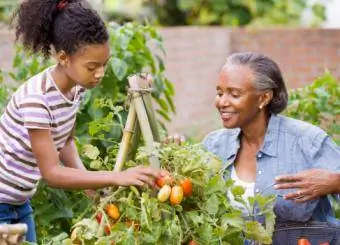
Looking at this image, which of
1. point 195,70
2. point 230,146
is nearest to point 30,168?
point 230,146

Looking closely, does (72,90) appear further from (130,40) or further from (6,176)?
(130,40)

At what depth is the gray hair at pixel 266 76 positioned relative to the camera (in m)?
4.32

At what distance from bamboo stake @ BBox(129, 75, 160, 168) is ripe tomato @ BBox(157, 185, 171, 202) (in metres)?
0.11

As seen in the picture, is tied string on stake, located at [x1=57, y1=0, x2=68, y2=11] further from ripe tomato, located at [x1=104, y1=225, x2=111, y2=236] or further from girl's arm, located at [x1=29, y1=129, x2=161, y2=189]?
ripe tomato, located at [x1=104, y1=225, x2=111, y2=236]

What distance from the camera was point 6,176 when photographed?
3.76 meters

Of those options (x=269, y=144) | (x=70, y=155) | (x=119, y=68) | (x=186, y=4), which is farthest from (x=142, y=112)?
(x=186, y=4)

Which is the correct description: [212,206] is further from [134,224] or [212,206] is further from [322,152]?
[322,152]

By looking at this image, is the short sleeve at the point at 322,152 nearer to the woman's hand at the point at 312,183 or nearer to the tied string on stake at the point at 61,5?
the woman's hand at the point at 312,183

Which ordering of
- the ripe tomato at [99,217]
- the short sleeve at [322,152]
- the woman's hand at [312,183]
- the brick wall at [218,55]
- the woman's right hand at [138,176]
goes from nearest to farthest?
the woman's right hand at [138,176] < the ripe tomato at [99,217] < the woman's hand at [312,183] < the short sleeve at [322,152] < the brick wall at [218,55]

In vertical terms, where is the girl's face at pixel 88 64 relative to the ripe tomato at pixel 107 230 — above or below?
above

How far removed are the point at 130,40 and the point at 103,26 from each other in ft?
4.89

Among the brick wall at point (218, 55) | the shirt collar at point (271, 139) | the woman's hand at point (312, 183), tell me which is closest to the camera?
the woman's hand at point (312, 183)

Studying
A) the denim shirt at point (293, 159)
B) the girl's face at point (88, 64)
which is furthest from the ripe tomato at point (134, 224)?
the denim shirt at point (293, 159)

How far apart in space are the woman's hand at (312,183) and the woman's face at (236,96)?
1.36 feet
